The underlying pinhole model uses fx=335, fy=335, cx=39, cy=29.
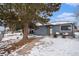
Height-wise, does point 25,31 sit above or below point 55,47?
above

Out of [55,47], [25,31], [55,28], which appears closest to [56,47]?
[55,47]

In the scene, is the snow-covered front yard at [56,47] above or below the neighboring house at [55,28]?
below

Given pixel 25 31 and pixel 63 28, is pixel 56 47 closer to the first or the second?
pixel 63 28

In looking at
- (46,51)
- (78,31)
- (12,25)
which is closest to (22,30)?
(12,25)

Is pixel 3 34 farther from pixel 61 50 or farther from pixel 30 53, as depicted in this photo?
pixel 61 50

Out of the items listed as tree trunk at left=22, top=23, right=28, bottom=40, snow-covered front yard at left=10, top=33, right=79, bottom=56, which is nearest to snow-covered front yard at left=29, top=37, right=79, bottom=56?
snow-covered front yard at left=10, top=33, right=79, bottom=56

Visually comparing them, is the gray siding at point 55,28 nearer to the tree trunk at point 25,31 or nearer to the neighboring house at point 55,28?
the neighboring house at point 55,28

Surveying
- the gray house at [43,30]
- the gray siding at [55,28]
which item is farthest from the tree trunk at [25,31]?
the gray siding at [55,28]

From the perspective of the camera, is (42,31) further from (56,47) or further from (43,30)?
(56,47)
